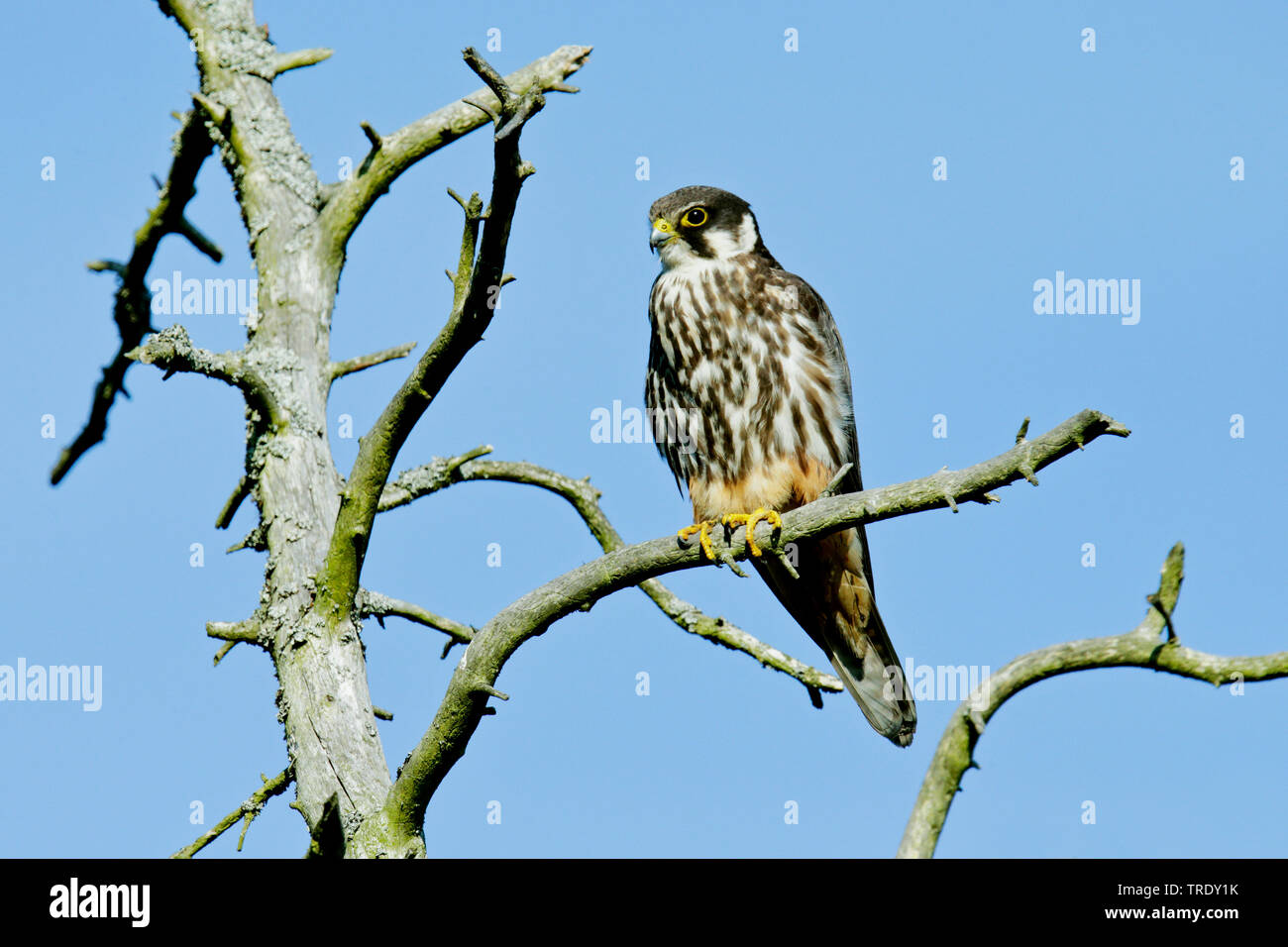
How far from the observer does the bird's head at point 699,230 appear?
5715 millimetres

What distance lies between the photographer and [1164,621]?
2.79m

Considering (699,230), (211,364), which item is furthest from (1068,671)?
(699,230)

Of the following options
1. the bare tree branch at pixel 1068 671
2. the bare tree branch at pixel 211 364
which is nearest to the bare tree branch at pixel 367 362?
the bare tree branch at pixel 211 364

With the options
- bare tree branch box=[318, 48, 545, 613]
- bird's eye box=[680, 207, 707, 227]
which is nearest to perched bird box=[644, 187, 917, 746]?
bird's eye box=[680, 207, 707, 227]

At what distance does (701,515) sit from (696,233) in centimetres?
137

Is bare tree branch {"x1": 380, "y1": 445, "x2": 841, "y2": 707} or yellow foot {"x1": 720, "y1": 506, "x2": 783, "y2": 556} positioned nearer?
yellow foot {"x1": 720, "y1": 506, "x2": 783, "y2": 556}

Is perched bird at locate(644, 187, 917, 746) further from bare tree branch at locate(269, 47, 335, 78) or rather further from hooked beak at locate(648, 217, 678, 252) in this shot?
bare tree branch at locate(269, 47, 335, 78)

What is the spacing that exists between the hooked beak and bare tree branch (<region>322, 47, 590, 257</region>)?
84 centimetres

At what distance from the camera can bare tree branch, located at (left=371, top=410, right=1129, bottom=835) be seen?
134 inches

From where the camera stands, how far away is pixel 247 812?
13.0ft

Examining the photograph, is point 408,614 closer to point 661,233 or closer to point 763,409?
point 763,409
